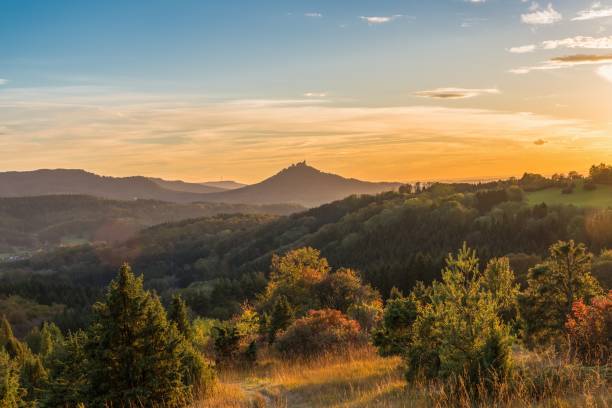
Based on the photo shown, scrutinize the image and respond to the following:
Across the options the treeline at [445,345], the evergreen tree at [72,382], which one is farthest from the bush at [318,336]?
the evergreen tree at [72,382]

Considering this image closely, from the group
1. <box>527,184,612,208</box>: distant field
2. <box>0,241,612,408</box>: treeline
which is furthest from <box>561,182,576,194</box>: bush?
<box>0,241,612,408</box>: treeline

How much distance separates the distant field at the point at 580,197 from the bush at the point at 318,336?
144387 mm

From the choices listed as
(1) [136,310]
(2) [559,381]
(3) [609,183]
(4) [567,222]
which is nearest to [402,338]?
(2) [559,381]

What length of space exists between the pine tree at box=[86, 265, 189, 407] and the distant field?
526 ft

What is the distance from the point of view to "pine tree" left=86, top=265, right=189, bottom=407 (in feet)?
43.3

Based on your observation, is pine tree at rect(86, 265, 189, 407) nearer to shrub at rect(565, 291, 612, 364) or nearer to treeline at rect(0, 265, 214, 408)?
treeline at rect(0, 265, 214, 408)

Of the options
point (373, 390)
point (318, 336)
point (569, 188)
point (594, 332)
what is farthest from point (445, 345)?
point (569, 188)

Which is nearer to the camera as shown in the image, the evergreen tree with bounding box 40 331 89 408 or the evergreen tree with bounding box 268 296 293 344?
the evergreen tree with bounding box 40 331 89 408

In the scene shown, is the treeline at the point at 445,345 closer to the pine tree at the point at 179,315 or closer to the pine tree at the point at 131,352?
the pine tree at the point at 131,352

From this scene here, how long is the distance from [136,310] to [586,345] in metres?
13.9

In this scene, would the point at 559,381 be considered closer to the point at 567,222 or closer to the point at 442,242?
the point at 567,222

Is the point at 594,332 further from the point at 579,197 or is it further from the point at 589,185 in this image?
the point at 589,185

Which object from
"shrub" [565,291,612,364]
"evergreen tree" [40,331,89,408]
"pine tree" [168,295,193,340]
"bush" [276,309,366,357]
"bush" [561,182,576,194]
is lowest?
"bush" [276,309,366,357]

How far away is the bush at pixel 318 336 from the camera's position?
88.5 feet
